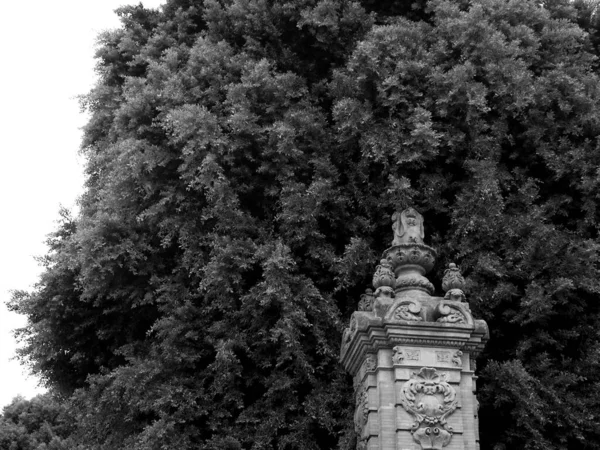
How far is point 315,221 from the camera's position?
10.8m

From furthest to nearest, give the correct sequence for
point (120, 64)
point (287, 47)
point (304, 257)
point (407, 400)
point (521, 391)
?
point (120, 64) → point (287, 47) → point (304, 257) → point (521, 391) → point (407, 400)

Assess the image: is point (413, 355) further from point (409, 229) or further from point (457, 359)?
point (409, 229)

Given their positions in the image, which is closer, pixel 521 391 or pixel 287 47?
pixel 521 391

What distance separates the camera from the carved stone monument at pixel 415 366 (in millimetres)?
6605

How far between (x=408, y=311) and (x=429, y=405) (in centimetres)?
84

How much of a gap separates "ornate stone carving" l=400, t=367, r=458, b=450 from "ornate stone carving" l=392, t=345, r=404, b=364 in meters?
0.18

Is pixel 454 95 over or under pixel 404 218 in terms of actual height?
over

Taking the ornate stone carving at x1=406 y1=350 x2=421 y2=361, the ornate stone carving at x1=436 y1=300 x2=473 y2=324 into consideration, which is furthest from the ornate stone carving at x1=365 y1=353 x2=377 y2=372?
the ornate stone carving at x1=436 y1=300 x2=473 y2=324

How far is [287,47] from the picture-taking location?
42.0 feet

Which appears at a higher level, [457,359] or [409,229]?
[409,229]

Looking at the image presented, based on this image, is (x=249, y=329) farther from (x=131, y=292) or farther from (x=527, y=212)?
(x=527, y=212)

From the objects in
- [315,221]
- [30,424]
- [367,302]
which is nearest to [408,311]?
[367,302]

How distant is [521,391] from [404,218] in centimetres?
323

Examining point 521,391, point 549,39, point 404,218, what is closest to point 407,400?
point 404,218
